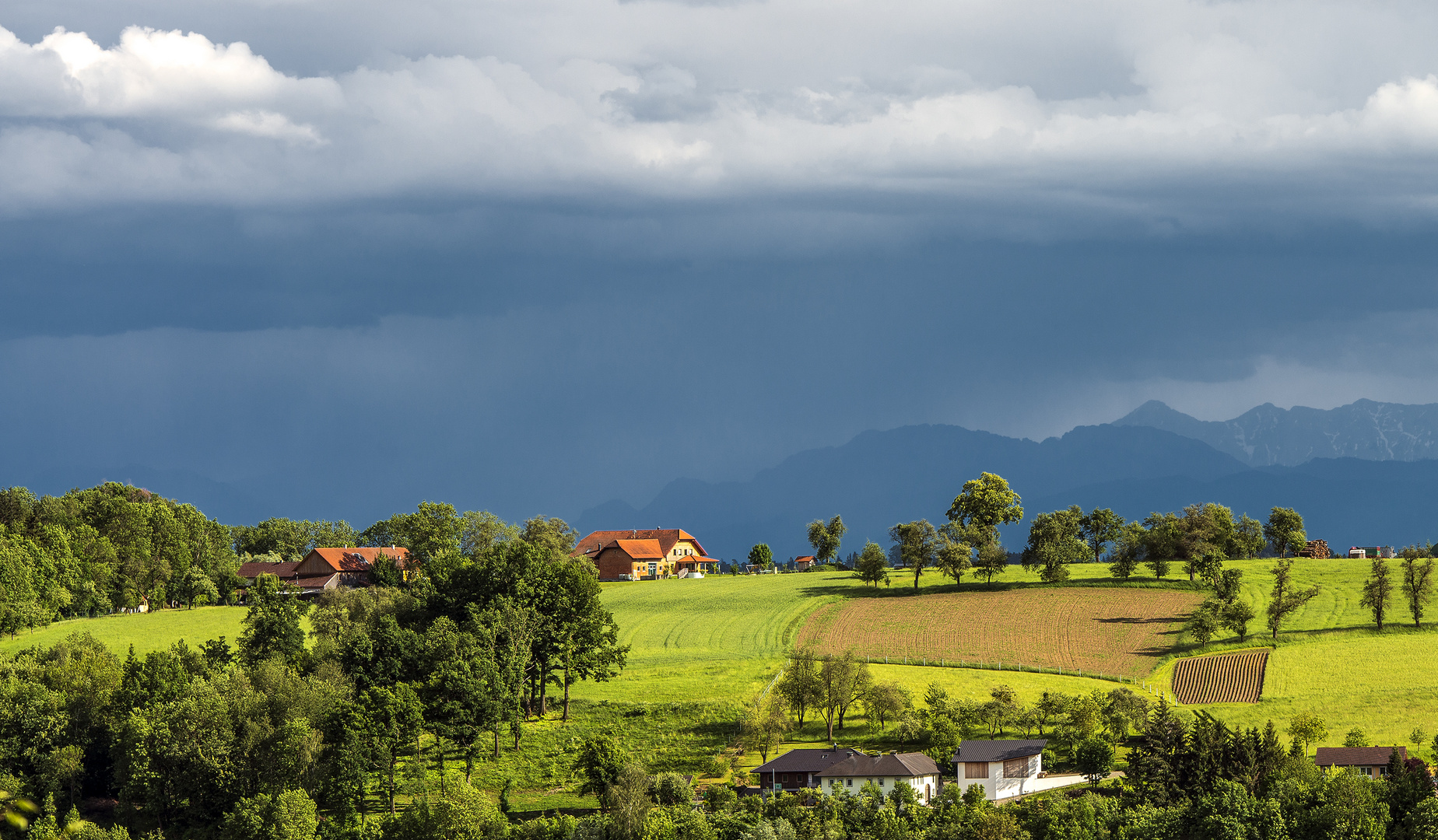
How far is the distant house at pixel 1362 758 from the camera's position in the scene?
282 feet

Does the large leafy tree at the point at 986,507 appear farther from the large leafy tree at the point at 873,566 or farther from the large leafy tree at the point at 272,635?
the large leafy tree at the point at 272,635

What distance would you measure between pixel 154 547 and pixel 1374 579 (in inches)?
6212

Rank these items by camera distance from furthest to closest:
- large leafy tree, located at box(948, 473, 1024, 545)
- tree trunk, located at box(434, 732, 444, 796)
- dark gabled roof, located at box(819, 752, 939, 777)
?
large leafy tree, located at box(948, 473, 1024, 545) < tree trunk, located at box(434, 732, 444, 796) < dark gabled roof, located at box(819, 752, 939, 777)

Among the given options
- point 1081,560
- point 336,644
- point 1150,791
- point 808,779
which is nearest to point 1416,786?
point 1150,791

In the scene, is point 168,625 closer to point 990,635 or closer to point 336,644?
point 336,644

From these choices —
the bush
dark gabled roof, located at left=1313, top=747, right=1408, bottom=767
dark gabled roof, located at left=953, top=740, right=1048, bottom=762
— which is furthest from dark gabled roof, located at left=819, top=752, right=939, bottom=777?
dark gabled roof, located at left=1313, top=747, right=1408, bottom=767

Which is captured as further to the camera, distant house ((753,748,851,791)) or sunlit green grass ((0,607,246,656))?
sunlit green grass ((0,607,246,656))

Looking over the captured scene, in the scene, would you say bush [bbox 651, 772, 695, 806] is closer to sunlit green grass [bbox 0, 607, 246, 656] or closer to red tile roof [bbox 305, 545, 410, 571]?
sunlit green grass [bbox 0, 607, 246, 656]

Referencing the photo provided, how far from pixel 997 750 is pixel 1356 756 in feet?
77.7

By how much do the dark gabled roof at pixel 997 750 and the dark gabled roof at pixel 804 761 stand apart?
8.33 metres

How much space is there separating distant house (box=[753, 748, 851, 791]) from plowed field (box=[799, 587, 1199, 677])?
33348mm

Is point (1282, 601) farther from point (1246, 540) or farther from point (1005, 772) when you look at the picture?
point (1005, 772)

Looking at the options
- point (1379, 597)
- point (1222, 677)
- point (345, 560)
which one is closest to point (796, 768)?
point (1222, 677)

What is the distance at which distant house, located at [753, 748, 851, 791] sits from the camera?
89.6 metres
